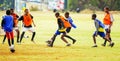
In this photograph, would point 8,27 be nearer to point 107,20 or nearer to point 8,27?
point 8,27

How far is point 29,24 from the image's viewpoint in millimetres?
25250

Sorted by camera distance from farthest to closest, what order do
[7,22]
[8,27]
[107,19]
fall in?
[107,19] → [7,22] → [8,27]

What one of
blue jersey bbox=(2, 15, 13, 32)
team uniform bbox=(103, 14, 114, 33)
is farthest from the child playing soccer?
team uniform bbox=(103, 14, 114, 33)

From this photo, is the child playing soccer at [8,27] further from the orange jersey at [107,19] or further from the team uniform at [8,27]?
the orange jersey at [107,19]

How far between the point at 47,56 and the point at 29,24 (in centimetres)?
643

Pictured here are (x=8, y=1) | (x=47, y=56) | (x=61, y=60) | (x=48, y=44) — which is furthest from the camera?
(x=8, y=1)

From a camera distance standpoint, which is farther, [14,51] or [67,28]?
[67,28]

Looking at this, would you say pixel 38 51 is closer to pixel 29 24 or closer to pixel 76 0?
pixel 29 24

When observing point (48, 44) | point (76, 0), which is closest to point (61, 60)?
point (48, 44)

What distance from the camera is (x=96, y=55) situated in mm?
19500

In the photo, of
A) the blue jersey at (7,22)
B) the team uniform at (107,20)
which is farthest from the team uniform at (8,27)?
the team uniform at (107,20)

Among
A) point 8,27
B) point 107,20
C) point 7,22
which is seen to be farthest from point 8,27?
point 107,20

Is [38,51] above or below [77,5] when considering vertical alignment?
above

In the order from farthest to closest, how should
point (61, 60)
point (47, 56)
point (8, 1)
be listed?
point (8, 1)
point (47, 56)
point (61, 60)
